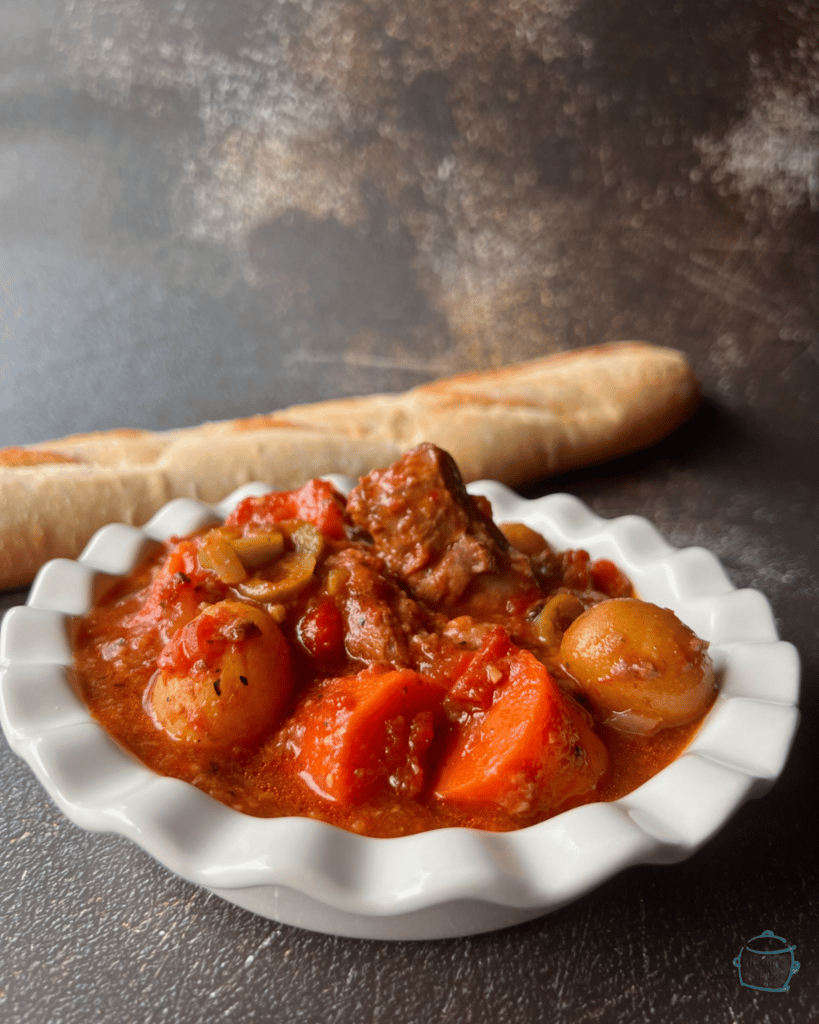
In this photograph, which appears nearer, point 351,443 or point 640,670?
point 640,670

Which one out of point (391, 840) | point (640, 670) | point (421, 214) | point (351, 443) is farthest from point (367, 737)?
point (421, 214)

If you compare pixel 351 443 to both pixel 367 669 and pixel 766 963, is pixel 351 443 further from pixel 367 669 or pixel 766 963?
pixel 766 963

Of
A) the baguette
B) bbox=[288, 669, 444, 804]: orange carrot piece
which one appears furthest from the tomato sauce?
the baguette

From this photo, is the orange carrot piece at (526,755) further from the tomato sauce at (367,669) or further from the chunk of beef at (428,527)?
the chunk of beef at (428,527)

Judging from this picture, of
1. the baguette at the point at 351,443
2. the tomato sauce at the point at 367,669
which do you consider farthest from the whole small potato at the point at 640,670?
the baguette at the point at 351,443

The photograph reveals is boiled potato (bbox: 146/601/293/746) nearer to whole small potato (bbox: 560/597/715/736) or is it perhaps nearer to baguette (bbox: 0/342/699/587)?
whole small potato (bbox: 560/597/715/736)

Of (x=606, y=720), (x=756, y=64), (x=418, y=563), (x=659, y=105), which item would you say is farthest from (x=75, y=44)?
(x=606, y=720)
